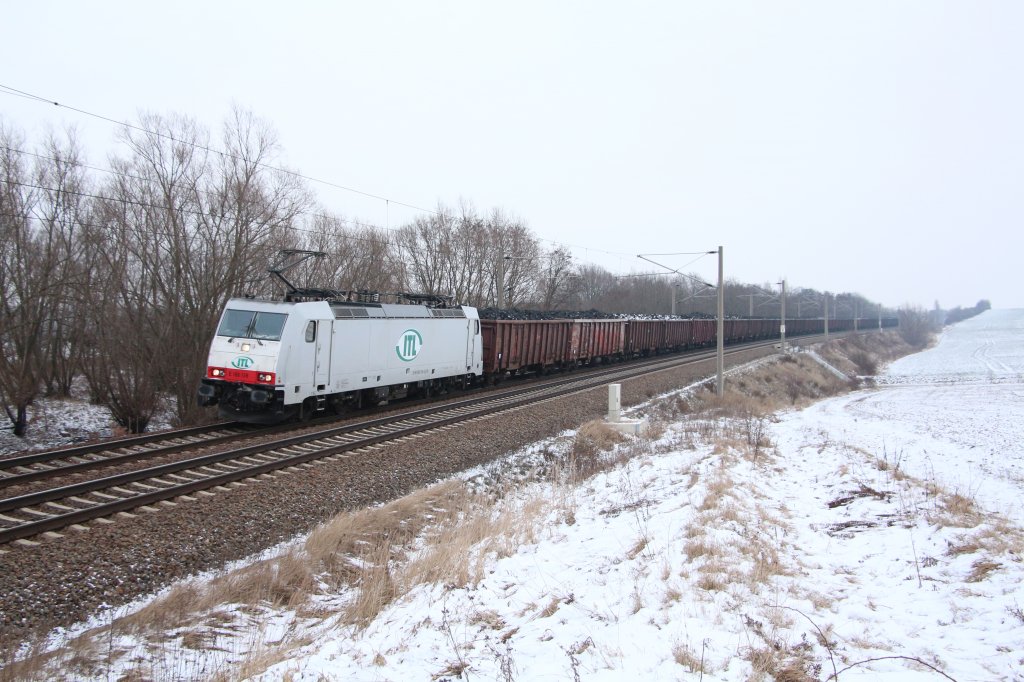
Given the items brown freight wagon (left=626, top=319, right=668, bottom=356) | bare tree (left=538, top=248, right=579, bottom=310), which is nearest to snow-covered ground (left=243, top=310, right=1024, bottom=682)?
brown freight wagon (left=626, top=319, right=668, bottom=356)

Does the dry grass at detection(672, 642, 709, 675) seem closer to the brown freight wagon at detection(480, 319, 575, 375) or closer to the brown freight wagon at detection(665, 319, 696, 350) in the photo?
the brown freight wagon at detection(480, 319, 575, 375)

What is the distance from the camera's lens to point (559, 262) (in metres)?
53.1

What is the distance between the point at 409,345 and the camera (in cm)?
1708

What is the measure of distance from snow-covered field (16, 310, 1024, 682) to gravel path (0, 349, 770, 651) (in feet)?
4.59

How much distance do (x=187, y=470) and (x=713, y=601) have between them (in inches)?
320

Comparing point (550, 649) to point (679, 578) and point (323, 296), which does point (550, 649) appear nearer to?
point (679, 578)

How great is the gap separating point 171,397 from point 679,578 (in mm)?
17583

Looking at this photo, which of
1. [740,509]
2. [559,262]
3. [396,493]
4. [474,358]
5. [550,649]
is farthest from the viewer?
[559,262]

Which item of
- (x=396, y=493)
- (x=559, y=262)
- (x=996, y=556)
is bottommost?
(x=396, y=493)

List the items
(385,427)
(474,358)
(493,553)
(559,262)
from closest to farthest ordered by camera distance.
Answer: (493,553) → (385,427) → (474,358) → (559,262)

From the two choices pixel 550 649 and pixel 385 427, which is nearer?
pixel 550 649

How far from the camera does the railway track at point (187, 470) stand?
7.33 m


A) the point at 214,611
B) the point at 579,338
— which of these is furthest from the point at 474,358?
the point at 214,611

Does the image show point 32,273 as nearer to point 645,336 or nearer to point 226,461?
point 226,461
